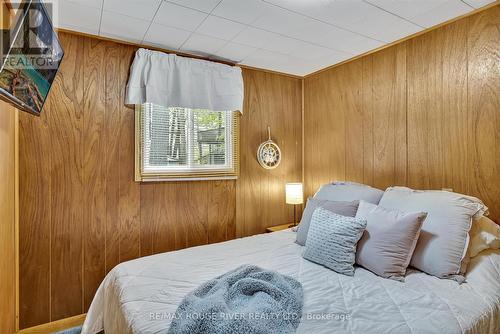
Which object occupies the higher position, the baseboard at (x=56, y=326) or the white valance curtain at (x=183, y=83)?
the white valance curtain at (x=183, y=83)

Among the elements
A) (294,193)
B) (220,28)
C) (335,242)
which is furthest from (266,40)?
(335,242)

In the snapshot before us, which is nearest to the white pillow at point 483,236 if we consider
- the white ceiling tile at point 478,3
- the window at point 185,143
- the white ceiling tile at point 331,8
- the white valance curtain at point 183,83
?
the white ceiling tile at point 478,3

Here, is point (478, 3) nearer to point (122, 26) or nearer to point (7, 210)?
point (122, 26)

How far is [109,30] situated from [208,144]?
1.30 meters

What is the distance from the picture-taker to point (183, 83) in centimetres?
264

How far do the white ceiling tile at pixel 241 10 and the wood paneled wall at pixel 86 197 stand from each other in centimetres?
104

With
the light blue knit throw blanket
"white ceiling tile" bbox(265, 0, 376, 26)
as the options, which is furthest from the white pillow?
"white ceiling tile" bbox(265, 0, 376, 26)

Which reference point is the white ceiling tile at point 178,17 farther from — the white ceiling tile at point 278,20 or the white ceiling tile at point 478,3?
the white ceiling tile at point 478,3

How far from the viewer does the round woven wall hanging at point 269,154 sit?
321cm

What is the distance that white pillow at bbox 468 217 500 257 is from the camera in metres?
1.73

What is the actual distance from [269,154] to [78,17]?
215cm

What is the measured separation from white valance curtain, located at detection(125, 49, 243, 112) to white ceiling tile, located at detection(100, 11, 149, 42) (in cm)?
16

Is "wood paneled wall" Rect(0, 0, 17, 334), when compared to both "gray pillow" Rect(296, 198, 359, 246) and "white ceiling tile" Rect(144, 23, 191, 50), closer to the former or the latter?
"white ceiling tile" Rect(144, 23, 191, 50)

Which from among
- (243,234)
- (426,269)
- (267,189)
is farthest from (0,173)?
(426,269)
